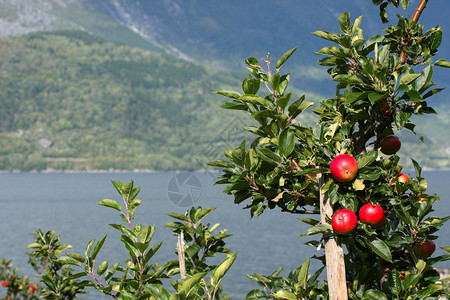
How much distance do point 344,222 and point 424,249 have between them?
0.62 m

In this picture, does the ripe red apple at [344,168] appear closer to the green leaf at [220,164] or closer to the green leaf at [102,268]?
the green leaf at [220,164]

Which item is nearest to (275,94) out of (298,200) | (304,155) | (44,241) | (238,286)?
(304,155)

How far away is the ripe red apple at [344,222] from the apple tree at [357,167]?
2cm

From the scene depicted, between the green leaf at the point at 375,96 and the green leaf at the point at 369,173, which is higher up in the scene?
the green leaf at the point at 375,96

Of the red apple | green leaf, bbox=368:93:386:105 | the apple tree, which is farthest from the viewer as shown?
the red apple

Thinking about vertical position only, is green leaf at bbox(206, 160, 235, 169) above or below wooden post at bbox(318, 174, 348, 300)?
above

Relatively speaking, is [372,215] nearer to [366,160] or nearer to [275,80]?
[366,160]

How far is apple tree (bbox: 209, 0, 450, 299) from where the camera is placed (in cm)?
237

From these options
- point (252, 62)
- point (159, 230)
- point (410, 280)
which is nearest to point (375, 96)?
point (252, 62)

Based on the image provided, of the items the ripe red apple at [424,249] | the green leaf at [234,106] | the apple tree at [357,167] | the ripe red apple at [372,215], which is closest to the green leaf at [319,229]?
the apple tree at [357,167]

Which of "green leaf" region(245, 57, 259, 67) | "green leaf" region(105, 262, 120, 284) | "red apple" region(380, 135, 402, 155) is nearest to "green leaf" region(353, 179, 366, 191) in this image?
"red apple" region(380, 135, 402, 155)

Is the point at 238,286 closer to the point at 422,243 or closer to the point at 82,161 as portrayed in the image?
the point at 422,243

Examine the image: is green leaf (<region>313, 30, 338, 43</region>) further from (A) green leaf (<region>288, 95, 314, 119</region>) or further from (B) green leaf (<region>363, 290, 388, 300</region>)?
(B) green leaf (<region>363, 290, 388, 300</region>)

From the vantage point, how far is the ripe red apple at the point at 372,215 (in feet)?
7.63
